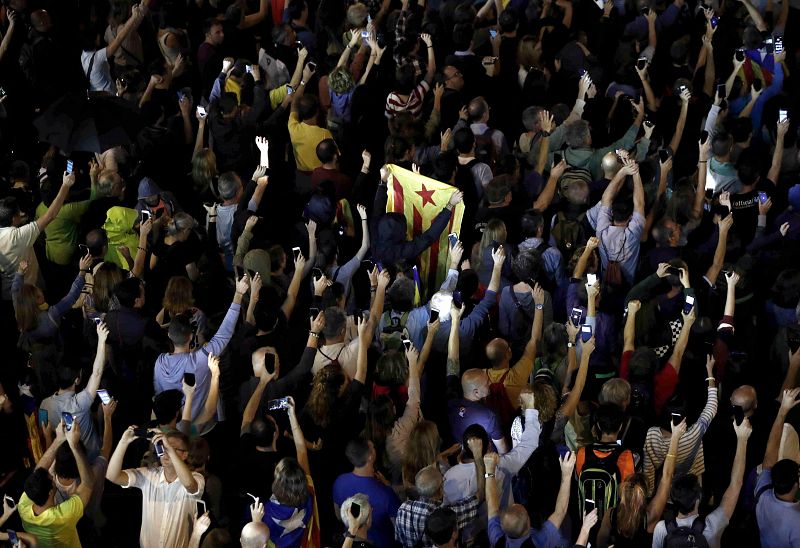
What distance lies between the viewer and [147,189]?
38.0 feet

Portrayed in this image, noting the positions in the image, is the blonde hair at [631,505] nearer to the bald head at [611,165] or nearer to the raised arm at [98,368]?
the raised arm at [98,368]

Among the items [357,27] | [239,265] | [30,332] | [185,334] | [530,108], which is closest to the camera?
[185,334]

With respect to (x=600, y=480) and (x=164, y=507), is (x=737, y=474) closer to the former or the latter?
(x=600, y=480)

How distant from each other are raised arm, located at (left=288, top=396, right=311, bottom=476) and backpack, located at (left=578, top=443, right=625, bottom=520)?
1733mm

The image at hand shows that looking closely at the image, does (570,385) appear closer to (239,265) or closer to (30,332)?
(239,265)

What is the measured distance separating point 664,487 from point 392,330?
2.46 meters

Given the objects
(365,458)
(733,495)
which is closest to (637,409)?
(733,495)

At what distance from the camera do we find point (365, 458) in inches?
332

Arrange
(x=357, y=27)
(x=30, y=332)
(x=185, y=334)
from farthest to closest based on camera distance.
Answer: (x=357, y=27)
(x=30, y=332)
(x=185, y=334)

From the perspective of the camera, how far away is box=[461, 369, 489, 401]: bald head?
920 cm

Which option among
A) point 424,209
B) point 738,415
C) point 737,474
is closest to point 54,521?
point 737,474

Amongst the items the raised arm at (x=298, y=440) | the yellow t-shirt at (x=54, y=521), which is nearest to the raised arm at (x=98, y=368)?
the yellow t-shirt at (x=54, y=521)

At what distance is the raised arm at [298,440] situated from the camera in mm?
8742

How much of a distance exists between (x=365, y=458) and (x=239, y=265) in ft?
9.94
